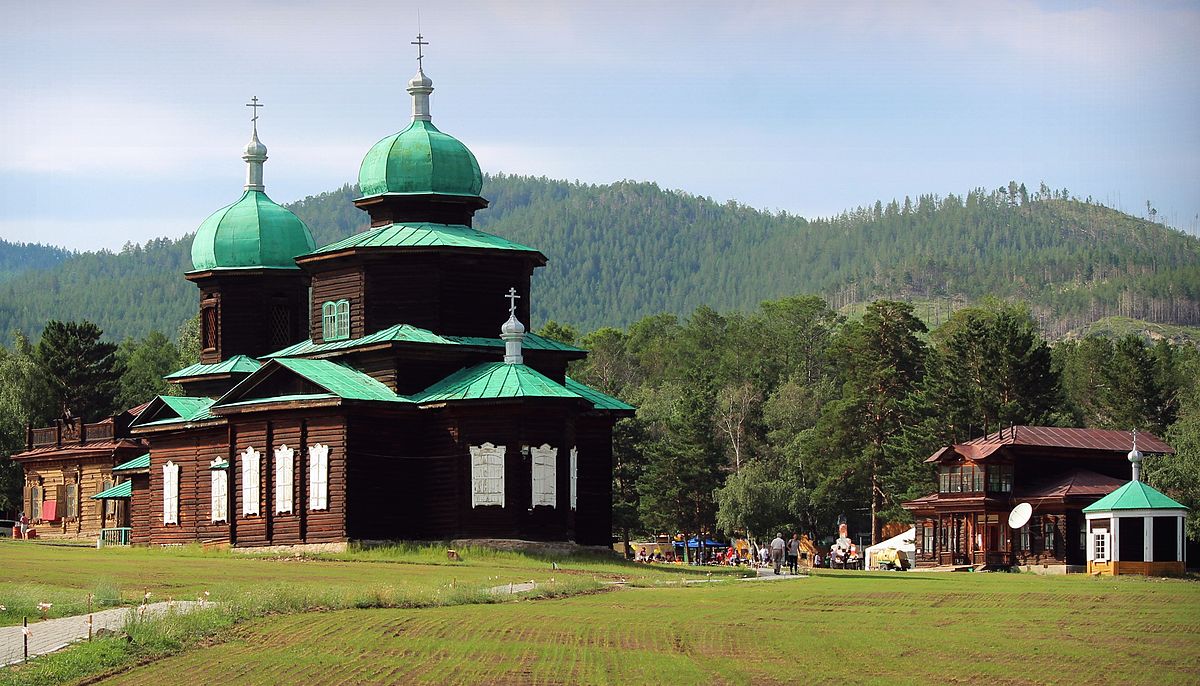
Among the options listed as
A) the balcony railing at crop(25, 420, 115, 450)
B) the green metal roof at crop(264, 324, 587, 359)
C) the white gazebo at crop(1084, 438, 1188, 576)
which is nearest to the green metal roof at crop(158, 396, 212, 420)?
the green metal roof at crop(264, 324, 587, 359)

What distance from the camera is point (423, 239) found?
59125 millimetres

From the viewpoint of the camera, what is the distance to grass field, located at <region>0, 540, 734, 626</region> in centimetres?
3472

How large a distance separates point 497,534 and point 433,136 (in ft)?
46.6

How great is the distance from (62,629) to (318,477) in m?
26.3

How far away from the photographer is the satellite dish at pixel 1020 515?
74.2 meters

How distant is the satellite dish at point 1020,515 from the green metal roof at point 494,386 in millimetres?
25167

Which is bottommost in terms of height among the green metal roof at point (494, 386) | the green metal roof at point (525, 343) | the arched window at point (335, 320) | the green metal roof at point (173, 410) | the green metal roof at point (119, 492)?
the green metal roof at point (119, 492)

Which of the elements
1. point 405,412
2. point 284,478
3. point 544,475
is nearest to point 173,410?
point 284,478

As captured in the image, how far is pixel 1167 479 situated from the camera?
78.6m

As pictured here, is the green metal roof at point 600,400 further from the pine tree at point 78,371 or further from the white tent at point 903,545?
the pine tree at point 78,371

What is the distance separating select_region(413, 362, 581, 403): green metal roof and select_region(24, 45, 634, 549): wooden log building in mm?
70

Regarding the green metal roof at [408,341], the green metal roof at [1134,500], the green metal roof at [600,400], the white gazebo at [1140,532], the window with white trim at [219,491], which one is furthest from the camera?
the green metal roof at [1134,500]

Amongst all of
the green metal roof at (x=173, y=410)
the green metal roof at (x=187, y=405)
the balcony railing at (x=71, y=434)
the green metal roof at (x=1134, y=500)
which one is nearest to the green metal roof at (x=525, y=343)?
the green metal roof at (x=173, y=410)

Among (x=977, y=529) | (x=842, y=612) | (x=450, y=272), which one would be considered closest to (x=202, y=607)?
(x=842, y=612)
